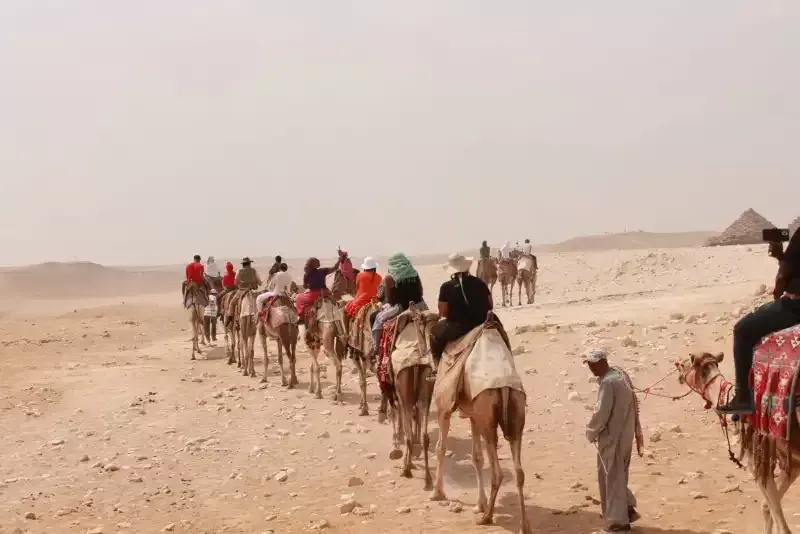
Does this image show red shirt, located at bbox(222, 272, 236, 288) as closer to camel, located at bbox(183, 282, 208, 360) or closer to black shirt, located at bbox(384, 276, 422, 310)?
camel, located at bbox(183, 282, 208, 360)

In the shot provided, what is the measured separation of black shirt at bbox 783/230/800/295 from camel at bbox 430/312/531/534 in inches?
99.5

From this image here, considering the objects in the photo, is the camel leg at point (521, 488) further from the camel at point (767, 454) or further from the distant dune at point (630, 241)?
the distant dune at point (630, 241)

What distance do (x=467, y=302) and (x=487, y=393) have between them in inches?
45.0

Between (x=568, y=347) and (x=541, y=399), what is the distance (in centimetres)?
323

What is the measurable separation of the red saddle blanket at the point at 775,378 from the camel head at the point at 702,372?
2.50 feet

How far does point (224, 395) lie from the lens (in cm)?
1554

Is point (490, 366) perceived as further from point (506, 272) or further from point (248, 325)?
point (506, 272)

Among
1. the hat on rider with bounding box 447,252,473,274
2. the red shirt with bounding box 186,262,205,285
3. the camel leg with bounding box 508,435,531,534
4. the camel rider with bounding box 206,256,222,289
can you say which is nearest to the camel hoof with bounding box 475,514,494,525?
the camel leg with bounding box 508,435,531,534

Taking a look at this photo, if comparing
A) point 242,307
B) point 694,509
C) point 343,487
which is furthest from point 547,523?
point 242,307

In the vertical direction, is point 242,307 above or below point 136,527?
above

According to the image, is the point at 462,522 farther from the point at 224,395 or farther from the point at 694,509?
the point at 224,395

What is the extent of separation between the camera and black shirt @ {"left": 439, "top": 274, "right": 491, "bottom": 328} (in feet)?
27.7

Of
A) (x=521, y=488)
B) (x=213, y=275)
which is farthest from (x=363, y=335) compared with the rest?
(x=213, y=275)

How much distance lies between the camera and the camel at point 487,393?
7559 mm
